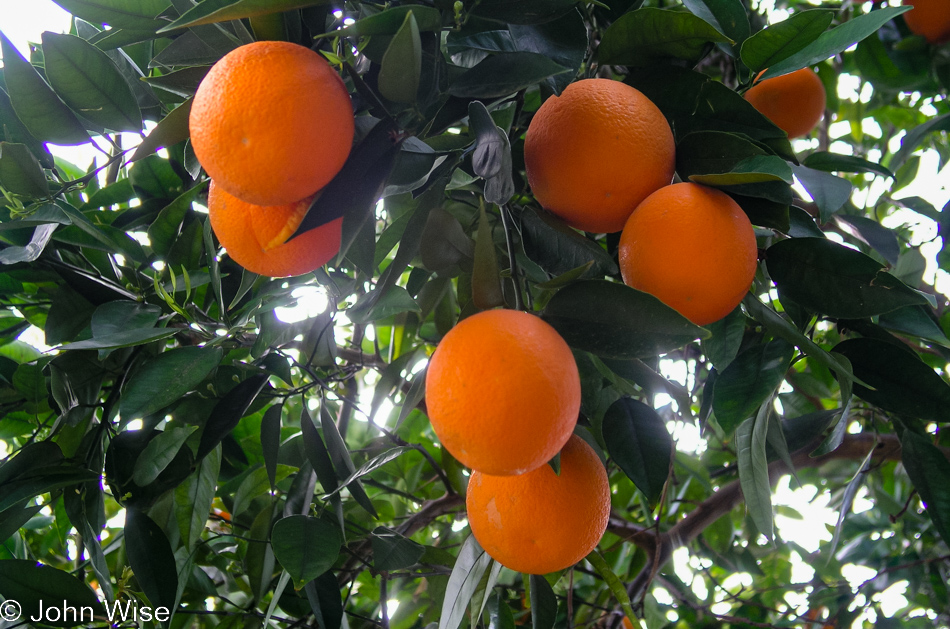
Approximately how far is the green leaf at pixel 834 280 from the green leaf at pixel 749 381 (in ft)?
0.21

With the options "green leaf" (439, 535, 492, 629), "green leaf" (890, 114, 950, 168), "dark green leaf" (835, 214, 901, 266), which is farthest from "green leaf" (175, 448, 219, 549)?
"green leaf" (890, 114, 950, 168)

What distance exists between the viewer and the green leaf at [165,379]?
2.40ft

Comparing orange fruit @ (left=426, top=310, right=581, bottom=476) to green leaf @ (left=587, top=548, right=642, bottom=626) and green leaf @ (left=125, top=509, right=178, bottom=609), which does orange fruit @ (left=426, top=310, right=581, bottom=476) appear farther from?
green leaf @ (left=125, top=509, right=178, bottom=609)

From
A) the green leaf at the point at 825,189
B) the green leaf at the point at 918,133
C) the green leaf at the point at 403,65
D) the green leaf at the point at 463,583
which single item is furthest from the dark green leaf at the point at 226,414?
the green leaf at the point at 918,133

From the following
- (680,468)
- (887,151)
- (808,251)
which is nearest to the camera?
(808,251)

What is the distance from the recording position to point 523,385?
50 centimetres

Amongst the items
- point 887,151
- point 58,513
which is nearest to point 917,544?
point 887,151

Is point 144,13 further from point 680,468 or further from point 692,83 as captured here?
point 680,468

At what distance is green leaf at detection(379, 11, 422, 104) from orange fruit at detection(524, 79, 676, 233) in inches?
6.5

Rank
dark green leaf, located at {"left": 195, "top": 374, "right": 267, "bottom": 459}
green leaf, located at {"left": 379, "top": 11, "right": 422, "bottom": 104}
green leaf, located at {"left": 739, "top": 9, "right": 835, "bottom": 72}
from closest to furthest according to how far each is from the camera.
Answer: green leaf, located at {"left": 379, "top": 11, "right": 422, "bottom": 104}
green leaf, located at {"left": 739, "top": 9, "right": 835, "bottom": 72}
dark green leaf, located at {"left": 195, "top": 374, "right": 267, "bottom": 459}

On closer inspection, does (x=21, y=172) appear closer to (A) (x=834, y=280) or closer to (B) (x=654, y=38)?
(B) (x=654, y=38)

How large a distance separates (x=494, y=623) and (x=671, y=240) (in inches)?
27.0

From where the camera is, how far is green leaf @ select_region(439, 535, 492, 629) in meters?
0.75

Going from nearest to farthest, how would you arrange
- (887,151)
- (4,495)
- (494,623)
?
1. (4,495)
2. (494,623)
3. (887,151)
